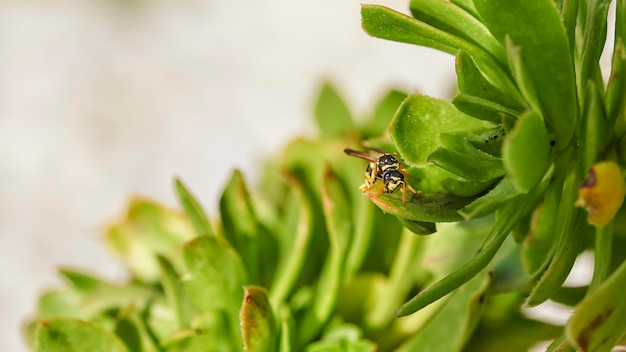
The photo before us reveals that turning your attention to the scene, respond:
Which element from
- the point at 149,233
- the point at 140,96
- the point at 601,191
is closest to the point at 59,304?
the point at 149,233

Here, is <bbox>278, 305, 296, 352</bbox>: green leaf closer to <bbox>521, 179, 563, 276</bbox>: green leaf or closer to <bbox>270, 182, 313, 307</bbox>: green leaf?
<bbox>270, 182, 313, 307</bbox>: green leaf

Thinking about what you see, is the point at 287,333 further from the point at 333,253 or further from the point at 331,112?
the point at 331,112

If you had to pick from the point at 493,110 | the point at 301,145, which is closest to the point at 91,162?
the point at 301,145

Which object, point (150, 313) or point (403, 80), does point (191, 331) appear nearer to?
point (150, 313)

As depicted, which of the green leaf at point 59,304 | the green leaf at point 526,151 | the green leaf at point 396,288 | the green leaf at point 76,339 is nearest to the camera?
A: the green leaf at point 526,151

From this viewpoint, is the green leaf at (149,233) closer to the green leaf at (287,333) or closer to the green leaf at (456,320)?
the green leaf at (287,333)

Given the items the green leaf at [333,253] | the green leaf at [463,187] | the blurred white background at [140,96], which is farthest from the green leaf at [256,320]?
the blurred white background at [140,96]

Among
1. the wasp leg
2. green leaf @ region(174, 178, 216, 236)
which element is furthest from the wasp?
green leaf @ region(174, 178, 216, 236)
